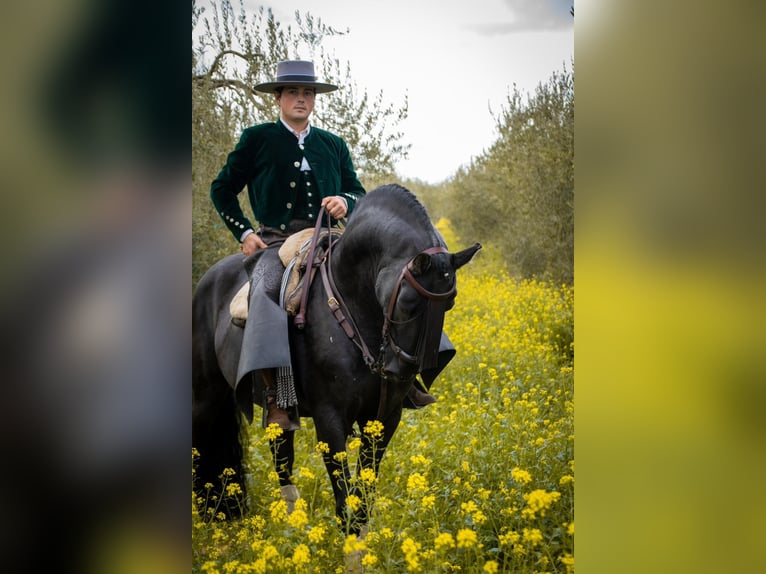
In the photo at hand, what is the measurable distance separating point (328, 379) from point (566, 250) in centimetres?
124

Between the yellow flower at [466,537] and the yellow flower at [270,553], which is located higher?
the yellow flower at [466,537]

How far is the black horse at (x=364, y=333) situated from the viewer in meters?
2.68

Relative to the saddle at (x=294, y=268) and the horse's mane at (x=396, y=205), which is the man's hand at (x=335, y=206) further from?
the horse's mane at (x=396, y=205)

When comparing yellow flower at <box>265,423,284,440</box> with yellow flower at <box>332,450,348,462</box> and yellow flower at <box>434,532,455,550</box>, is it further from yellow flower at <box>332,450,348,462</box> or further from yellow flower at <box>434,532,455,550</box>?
yellow flower at <box>434,532,455,550</box>

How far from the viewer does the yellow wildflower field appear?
2.52 meters

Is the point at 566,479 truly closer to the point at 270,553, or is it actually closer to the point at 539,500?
the point at 539,500

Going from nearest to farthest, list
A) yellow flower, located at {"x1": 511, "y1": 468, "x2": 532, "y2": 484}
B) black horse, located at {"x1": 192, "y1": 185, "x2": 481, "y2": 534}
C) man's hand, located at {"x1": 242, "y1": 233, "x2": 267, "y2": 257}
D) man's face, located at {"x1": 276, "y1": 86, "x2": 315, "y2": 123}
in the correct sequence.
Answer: yellow flower, located at {"x1": 511, "y1": 468, "x2": 532, "y2": 484}
black horse, located at {"x1": 192, "y1": 185, "x2": 481, "y2": 534}
man's face, located at {"x1": 276, "y1": 86, "x2": 315, "y2": 123}
man's hand, located at {"x1": 242, "y1": 233, "x2": 267, "y2": 257}

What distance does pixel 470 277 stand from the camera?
138 inches

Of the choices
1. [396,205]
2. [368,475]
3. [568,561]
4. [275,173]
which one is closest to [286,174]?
[275,173]

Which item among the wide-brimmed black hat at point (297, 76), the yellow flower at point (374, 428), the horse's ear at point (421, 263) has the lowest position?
the yellow flower at point (374, 428)

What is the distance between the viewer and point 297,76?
3.01 meters

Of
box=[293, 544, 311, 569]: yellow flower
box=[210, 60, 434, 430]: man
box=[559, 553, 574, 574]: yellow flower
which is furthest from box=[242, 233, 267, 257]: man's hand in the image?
box=[559, 553, 574, 574]: yellow flower

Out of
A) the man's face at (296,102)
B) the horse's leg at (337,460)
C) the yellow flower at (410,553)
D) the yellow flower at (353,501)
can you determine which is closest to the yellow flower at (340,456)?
the horse's leg at (337,460)
